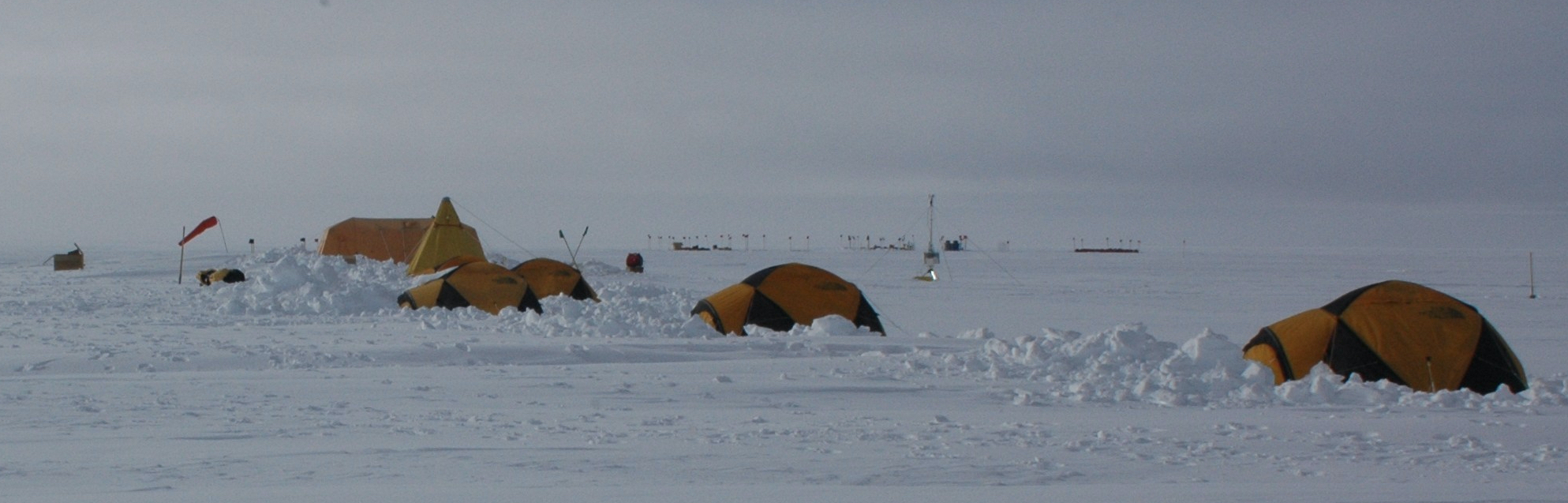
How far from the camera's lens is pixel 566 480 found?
19.8 feet

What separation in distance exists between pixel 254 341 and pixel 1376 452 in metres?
11.3

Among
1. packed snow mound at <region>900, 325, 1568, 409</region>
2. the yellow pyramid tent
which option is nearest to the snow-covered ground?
packed snow mound at <region>900, 325, 1568, 409</region>

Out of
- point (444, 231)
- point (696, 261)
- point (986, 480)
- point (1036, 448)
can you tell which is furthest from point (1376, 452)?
point (696, 261)

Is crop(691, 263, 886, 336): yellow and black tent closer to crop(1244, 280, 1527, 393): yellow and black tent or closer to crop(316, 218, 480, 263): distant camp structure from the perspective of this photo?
crop(1244, 280, 1527, 393): yellow and black tent

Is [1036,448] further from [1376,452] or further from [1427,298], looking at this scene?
[1427,298]

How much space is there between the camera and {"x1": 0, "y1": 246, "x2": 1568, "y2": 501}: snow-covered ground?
6.00 metres

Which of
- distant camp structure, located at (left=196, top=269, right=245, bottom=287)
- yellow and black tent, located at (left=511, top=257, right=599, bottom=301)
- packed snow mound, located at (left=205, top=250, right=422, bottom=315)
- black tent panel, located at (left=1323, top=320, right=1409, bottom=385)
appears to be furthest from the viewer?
distant camp structure, located at (left=196, top=269, right=245, bottom=287)

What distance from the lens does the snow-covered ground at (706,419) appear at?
5996 millimetres

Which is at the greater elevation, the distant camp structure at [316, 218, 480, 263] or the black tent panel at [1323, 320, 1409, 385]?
the distant camp structure at [316, 218, 480, 263]

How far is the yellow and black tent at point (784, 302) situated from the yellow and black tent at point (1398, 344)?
21.4 feet

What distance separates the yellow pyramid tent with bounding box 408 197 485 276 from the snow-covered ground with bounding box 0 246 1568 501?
55.3 ft

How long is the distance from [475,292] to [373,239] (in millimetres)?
22559

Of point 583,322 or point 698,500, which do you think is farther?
point 583,322

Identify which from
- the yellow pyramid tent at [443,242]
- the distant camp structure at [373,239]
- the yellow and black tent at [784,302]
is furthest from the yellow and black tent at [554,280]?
the distant camp structure at [373,239]
